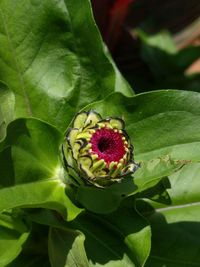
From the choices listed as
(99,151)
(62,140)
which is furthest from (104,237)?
(99,151)

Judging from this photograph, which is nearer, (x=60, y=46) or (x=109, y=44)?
(x=60, y=46)

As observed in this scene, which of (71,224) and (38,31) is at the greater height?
(38,31)

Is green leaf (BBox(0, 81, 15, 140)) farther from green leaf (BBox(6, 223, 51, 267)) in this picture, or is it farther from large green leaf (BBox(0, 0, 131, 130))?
green leaf (BBox(6, 223, 51, 267))

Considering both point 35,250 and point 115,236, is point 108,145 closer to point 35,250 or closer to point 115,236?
point 115,236

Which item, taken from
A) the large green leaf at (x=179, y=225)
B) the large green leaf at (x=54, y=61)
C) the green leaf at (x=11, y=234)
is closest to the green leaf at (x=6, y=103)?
the large green leaf at (x=54, y=61)

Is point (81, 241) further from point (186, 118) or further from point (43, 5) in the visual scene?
point (43, 5)

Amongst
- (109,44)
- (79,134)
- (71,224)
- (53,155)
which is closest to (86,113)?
(79,134)

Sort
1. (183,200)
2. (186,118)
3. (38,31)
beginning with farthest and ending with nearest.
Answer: (183,200), (38,31), (186,118)
